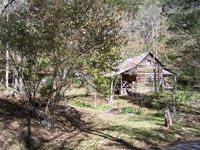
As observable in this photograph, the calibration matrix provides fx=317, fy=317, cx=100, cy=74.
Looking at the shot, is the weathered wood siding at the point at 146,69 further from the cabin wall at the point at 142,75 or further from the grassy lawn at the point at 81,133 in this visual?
the grassy lawn at the point at 81,133

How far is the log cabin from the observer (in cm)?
3631

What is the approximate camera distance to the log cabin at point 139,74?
119 feet

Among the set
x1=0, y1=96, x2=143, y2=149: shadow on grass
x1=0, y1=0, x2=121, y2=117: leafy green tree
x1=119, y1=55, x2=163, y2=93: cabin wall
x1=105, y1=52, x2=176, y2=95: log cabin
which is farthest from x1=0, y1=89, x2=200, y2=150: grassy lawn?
x1=119, y1=55, x2=163, y2=93: cabin wall

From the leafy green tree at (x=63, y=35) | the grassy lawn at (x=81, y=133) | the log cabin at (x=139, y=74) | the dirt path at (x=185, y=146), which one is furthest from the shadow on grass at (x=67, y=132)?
the log cabin at (x=139, y=74)

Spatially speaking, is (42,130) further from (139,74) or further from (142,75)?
(142,75)

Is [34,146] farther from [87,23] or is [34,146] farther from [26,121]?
[87,23]

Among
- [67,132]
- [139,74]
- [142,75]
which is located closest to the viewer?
[67,132]

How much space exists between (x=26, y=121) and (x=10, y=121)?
0.62m

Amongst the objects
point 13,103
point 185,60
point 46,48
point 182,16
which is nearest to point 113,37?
point 46,48

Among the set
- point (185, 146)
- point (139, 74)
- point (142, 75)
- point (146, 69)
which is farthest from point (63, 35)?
point (142, 75)

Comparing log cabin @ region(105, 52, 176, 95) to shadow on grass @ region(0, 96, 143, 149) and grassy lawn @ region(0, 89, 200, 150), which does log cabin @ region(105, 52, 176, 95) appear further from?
shadow on grass @ region(0, 96, 143, 149)

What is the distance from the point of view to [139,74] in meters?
40.9

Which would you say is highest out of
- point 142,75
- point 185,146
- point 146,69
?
point 146,69

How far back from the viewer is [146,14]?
59.6 meters
